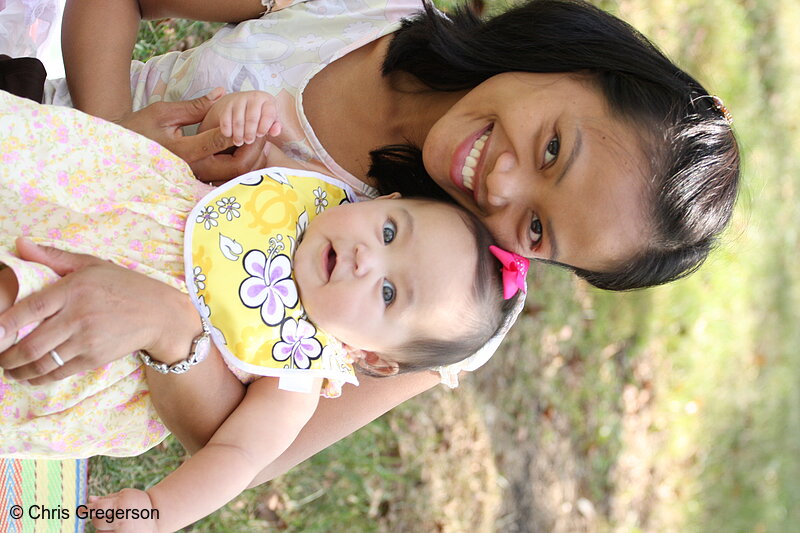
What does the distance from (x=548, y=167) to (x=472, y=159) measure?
196 millimetres

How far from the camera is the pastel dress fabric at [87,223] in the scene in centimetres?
177

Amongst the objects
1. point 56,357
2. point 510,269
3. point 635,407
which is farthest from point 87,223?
point 635,407

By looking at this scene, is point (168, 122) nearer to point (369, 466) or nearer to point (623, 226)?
point (623, 226)

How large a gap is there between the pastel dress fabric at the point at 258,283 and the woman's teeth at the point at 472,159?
17.0 inches

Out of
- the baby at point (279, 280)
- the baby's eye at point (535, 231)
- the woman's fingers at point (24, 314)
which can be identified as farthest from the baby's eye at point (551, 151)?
the woman's fingers at point (24, 314)

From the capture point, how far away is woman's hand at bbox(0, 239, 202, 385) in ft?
5.21

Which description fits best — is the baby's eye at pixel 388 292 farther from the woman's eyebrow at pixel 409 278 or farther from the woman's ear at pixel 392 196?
the woman's ear at pixel 392 196

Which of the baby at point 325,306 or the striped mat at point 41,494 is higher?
the baby at point 325,306

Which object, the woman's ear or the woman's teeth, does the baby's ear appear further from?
the woman's teeth

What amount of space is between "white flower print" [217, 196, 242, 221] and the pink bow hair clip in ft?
2.18

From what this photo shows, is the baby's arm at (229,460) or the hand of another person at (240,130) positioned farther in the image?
the hand of another person at (240,130)

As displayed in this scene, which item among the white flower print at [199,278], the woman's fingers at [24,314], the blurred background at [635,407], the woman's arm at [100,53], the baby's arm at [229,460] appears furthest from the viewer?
the blurred background at [635,407]

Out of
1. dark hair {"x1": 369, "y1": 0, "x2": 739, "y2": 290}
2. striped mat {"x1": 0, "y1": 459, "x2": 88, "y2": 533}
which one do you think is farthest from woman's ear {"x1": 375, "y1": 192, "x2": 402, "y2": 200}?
striped mat {"x1": 0, "y1": 459, "x2": 88, "y2": 533}

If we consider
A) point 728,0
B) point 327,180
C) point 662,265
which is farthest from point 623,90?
point 728,0
